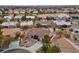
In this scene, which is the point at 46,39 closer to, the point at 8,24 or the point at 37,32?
the point at 37,32

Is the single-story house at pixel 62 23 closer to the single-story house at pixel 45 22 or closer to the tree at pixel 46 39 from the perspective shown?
the single-story house at pixel 45 22

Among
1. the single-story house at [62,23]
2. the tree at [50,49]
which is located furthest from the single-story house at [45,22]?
the tree at [50,49]

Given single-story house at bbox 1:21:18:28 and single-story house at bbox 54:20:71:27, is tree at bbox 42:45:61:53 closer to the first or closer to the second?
single-story house at bbox 54:20:71:27

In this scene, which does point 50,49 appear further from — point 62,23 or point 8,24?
point 8,24

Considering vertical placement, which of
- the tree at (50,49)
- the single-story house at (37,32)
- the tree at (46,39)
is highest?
the single-story house at (37,32)

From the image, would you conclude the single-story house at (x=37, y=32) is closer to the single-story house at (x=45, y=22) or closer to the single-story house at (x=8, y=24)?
the single-story house at (x=45, y=22)

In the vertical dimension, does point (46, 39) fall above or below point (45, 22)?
below

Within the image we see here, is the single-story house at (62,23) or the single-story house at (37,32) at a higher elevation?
the single-story house at (62,23)

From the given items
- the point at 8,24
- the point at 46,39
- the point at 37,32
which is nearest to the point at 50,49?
the point at 46,39

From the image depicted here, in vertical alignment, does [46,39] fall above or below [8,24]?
below

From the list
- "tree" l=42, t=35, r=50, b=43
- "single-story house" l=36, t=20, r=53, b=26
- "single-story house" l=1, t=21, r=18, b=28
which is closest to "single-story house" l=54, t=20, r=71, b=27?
"single-story house" l=36, t=20, r=53, b=26

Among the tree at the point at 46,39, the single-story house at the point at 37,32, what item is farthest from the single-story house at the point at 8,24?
the tree at the point at 46,39

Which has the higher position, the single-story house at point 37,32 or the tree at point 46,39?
the single-story house at point 37,32
